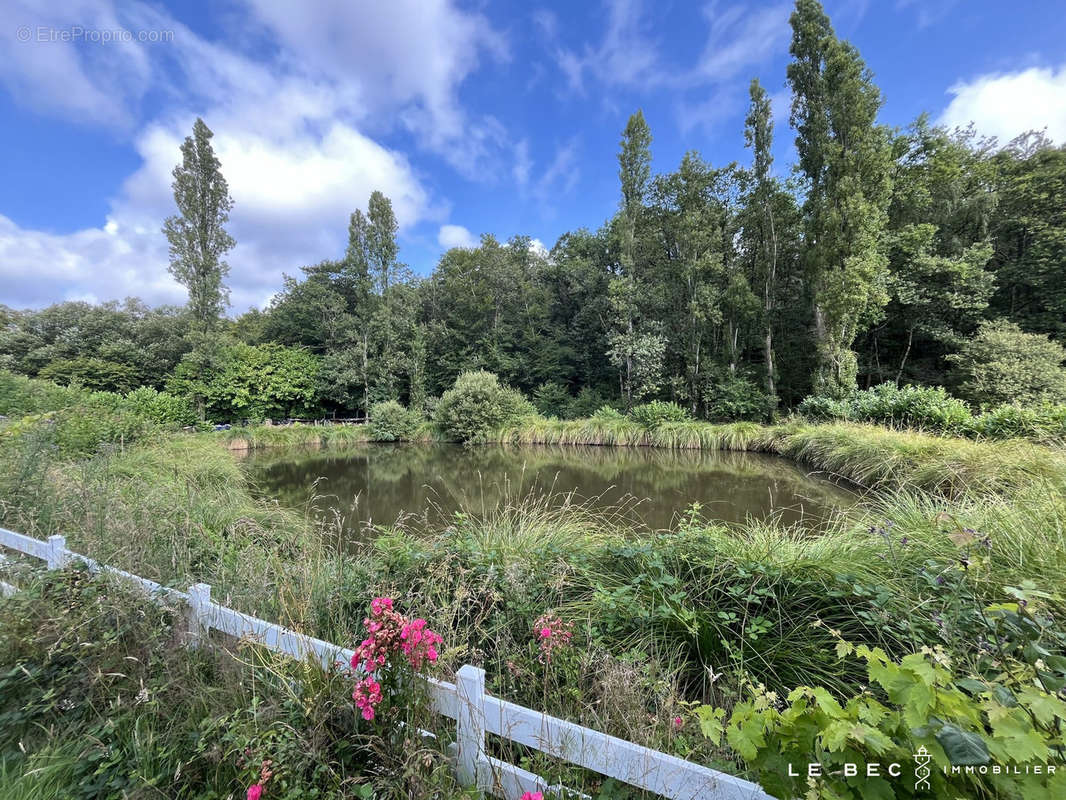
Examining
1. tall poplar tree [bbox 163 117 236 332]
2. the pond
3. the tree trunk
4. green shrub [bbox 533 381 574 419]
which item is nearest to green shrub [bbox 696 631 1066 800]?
the pond

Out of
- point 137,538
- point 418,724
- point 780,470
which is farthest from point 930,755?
point 780,470

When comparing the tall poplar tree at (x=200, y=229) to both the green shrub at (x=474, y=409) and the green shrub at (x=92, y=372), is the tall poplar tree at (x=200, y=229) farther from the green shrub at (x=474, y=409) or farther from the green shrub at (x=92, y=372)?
the green shrub at (x=474, y=409)

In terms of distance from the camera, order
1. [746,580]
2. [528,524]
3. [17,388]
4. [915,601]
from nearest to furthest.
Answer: [915,601]
[746,580]
[528,524]
[17,388]

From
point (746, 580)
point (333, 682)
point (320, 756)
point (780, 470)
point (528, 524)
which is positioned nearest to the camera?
point (320, 756)

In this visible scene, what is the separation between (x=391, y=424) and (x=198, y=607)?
52.0 ft

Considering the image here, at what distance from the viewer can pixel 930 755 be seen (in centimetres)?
72

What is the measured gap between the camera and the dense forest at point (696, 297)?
12.0m

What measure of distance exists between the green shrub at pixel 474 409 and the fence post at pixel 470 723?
47.3ft

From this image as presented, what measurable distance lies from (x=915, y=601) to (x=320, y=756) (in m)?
2.45

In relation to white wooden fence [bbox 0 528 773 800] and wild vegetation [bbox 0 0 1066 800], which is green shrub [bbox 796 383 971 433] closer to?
wild vegetation [bbox 0 0 1066 800]

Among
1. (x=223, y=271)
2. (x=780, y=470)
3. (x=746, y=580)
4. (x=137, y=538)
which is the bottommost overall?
(x=780, y=470)

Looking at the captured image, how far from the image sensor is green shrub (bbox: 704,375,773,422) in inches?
561

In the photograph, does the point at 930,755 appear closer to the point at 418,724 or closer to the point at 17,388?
the point at 418,724

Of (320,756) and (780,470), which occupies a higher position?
(320,756)
